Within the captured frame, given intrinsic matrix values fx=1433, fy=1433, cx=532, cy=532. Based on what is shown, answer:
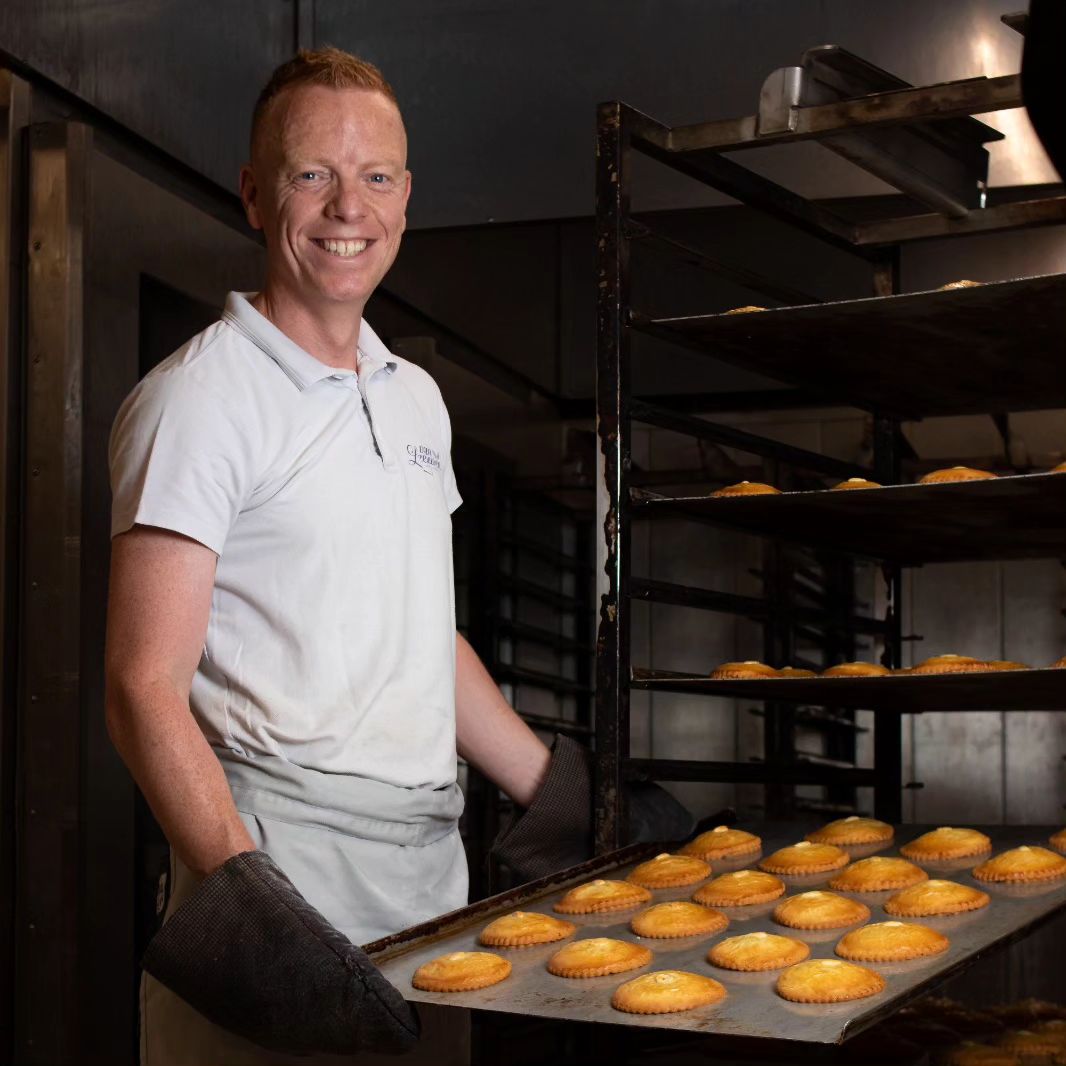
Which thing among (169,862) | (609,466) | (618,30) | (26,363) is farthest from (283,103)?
(618,30)

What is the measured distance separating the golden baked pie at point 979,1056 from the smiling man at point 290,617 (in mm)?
576

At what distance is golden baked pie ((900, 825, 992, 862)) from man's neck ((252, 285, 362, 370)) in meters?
1.08

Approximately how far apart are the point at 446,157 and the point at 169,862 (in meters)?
2.31

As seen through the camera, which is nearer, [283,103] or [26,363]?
[283,103]

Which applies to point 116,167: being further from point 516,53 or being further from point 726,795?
point 726,795

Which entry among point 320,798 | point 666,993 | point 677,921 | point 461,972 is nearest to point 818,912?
point 677,921

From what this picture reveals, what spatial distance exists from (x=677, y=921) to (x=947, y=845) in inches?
21.1

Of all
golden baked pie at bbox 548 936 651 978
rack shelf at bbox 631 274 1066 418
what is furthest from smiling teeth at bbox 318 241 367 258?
golden baked pie at bbox 548 936 651 978

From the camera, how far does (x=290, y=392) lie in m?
1.80

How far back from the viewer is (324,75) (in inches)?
72.6

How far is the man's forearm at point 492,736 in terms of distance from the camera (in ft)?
6.98

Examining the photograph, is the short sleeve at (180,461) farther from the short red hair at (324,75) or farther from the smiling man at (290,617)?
the short red hair at (324,75)

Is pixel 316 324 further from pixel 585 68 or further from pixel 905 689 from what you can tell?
→ pixel 585 68

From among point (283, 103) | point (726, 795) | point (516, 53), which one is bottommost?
point (726, 795)
